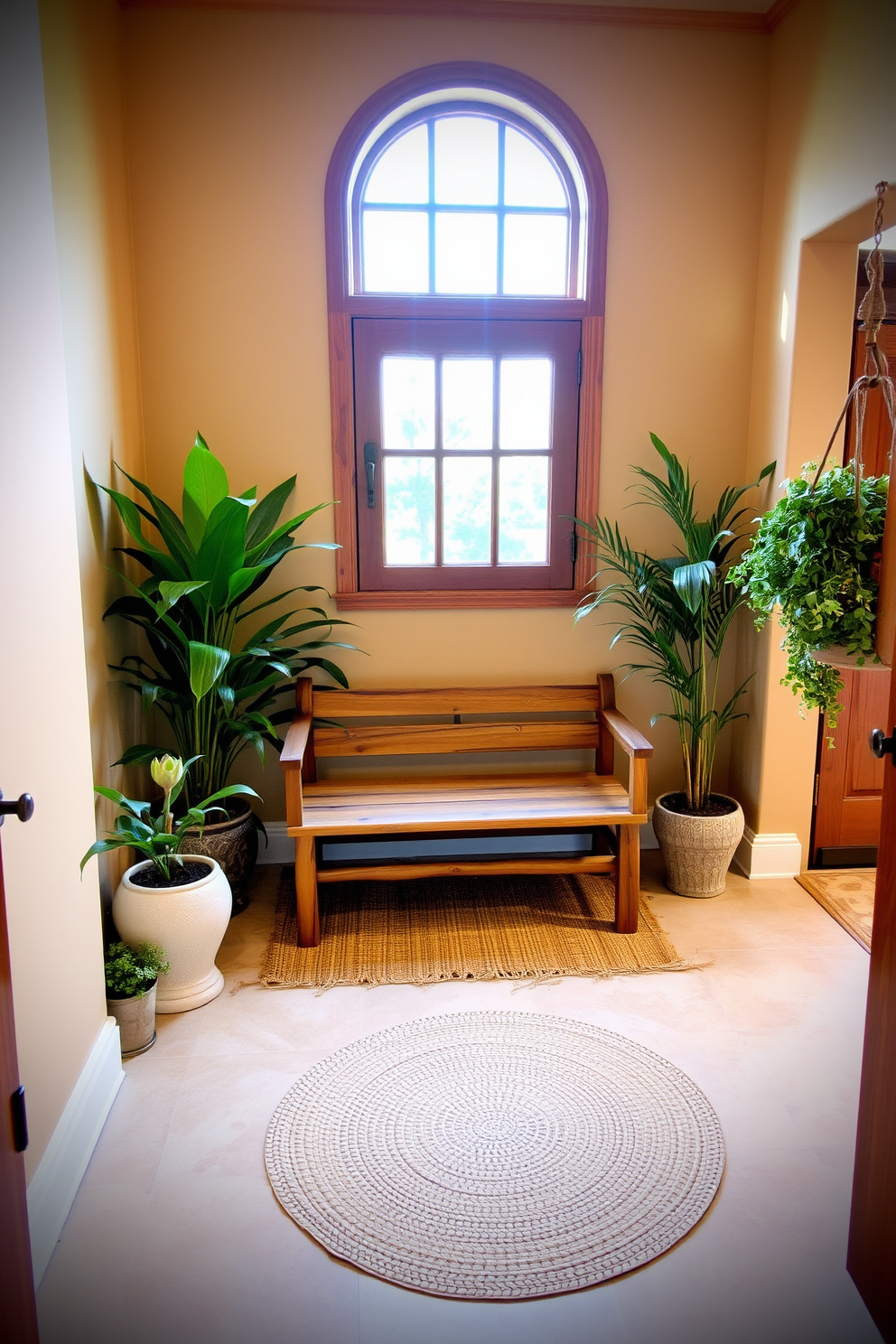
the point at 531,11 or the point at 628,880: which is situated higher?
the point at 531,11

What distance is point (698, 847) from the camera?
330cm

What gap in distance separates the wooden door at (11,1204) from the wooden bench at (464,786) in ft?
4.91

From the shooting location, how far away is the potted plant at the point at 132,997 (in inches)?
95.1

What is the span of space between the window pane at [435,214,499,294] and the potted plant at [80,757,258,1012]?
1913 mm

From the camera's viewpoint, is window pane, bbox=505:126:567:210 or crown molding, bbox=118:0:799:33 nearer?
crown molding, bbox=118:0:799:33

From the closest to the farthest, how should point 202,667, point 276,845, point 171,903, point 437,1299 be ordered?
1. point 437,1299
2. point 171,903
3. point 202,667
4. point 276,845

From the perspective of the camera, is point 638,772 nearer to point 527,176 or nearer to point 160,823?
point 160,823

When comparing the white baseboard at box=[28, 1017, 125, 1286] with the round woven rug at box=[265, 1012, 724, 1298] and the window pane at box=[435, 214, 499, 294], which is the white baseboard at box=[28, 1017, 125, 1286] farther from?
the window pane at box=[435, 214, 499, 294]

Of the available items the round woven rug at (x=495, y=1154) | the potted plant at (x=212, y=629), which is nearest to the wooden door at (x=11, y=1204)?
the round woven rug at (x=495, y=1154)

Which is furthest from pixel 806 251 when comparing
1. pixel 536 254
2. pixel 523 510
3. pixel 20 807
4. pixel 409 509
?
pixel 20 807

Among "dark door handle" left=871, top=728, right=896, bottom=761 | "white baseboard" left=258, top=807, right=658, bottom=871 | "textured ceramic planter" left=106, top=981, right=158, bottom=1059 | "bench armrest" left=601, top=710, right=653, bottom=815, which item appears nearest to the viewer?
"dark door handle" left=871, top=728, right=896, bottom=761

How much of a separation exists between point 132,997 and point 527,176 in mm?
2910

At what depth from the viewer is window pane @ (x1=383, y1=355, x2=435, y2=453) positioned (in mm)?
3369

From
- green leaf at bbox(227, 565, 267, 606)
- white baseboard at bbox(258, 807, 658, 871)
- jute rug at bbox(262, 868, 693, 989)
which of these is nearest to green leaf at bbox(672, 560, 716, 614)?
jute rug at bbox(262, 868, 693, 989)
